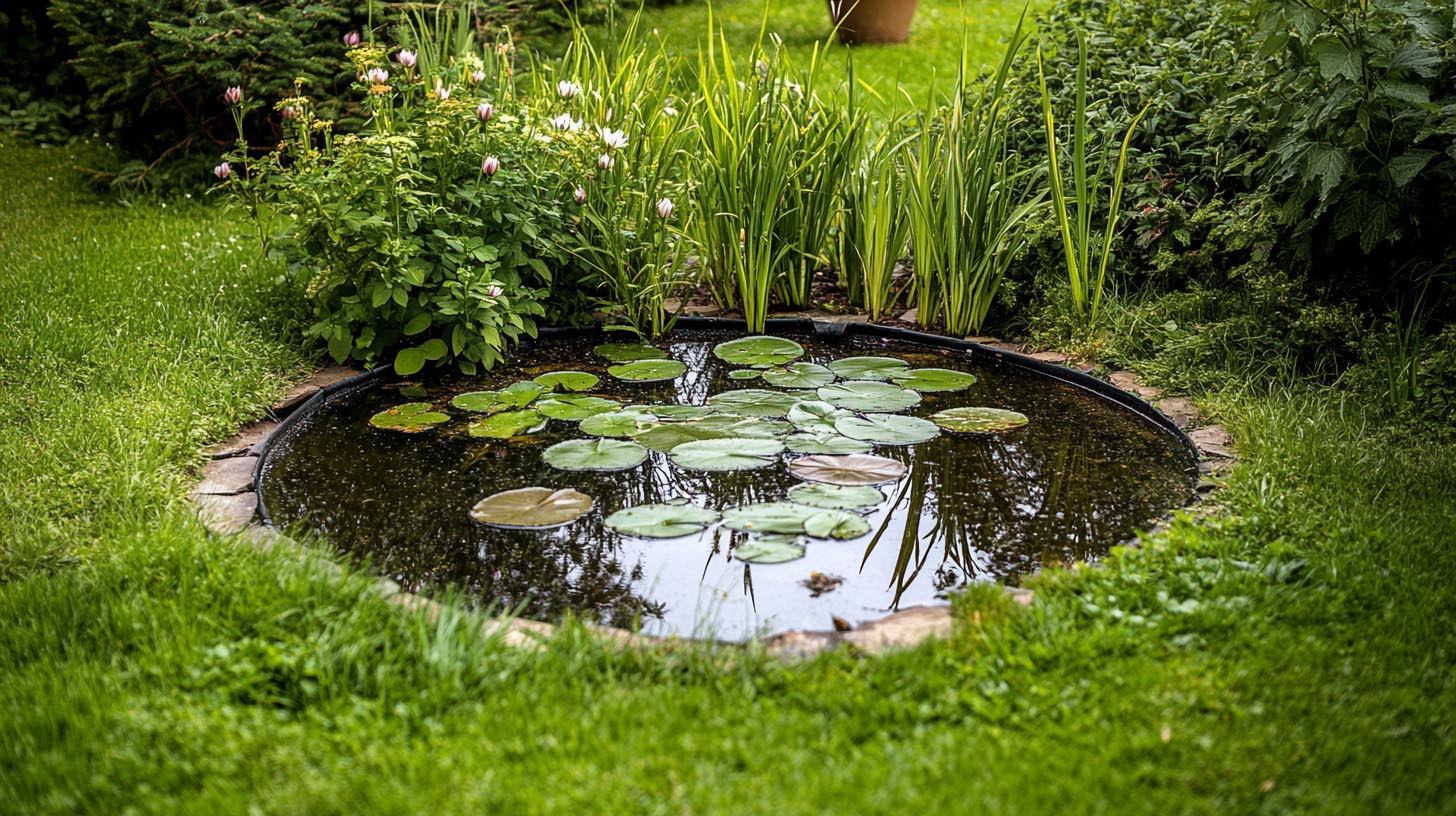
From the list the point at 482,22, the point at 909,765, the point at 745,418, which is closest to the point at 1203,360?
the point at 745,418

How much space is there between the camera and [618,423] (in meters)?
3.67

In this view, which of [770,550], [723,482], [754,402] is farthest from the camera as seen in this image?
[754,402]

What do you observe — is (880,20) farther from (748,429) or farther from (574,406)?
(748,429)

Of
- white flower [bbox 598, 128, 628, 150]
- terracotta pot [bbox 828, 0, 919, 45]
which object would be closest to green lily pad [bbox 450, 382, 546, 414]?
white flower [bbox 598, 128, 628, 150]

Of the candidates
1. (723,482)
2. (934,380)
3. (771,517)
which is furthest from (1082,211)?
(771,517)

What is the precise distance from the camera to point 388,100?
4238mm

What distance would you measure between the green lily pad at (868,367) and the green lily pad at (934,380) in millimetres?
42

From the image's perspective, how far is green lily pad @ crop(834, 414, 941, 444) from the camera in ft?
11.7

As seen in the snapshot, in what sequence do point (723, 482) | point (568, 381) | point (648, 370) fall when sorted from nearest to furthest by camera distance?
point (723, 482) < point (568, 381) < point (648, 370)

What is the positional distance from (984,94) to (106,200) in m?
4.83

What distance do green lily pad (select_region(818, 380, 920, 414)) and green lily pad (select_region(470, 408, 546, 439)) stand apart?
0.99 metres

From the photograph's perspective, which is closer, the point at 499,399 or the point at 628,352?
the point at 499,399

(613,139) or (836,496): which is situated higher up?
(613,139)

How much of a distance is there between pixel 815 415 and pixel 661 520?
889 millimetres
